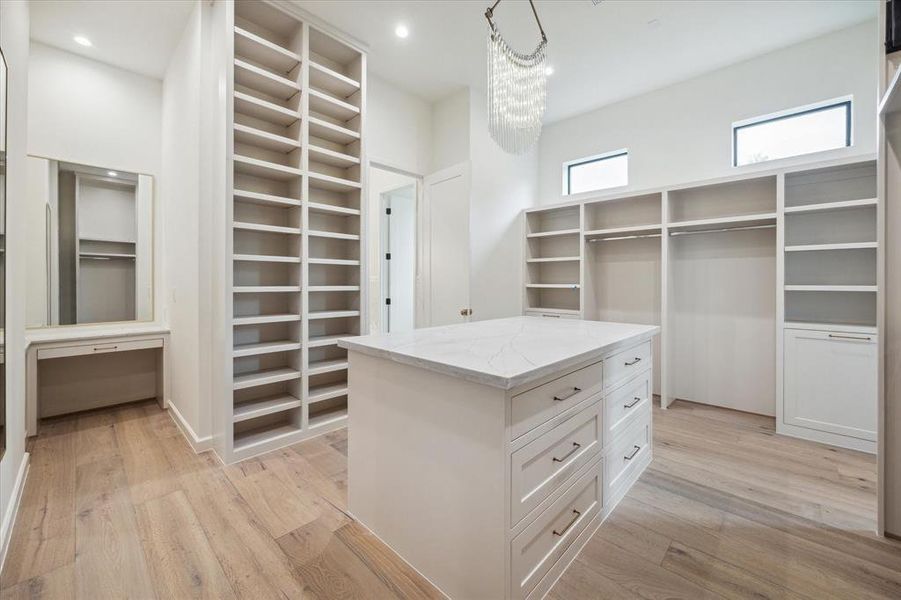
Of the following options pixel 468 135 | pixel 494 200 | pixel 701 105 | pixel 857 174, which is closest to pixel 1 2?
pixel 468 135

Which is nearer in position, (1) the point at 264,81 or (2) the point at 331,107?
(1) the point at 264,81

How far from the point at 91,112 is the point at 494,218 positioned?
3.78m

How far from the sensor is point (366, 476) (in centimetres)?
179

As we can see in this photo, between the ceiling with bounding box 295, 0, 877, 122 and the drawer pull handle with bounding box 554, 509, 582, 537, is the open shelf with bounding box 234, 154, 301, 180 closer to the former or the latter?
the ceiling with bounding box 295, 0, 877, 122

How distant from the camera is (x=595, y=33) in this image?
3.07 m

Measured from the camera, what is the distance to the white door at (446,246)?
3861mm

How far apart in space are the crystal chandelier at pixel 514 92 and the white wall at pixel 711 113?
200 cm

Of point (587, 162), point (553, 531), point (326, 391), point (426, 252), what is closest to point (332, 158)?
point (426, 252)

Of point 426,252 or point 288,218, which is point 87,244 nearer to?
point 288,218

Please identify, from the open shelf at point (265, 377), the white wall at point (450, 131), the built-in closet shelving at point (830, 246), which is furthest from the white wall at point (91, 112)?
the built-in closet shelving at point (830, 246)

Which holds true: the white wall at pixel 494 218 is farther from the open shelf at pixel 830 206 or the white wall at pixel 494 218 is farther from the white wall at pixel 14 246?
the white wall at pixel 14 246

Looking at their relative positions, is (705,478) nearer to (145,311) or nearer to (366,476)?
(366,476)

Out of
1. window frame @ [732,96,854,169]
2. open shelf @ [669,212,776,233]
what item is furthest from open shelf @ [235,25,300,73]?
window frame @ [732,96,854,169]

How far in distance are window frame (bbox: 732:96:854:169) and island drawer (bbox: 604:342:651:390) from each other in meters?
2.44
